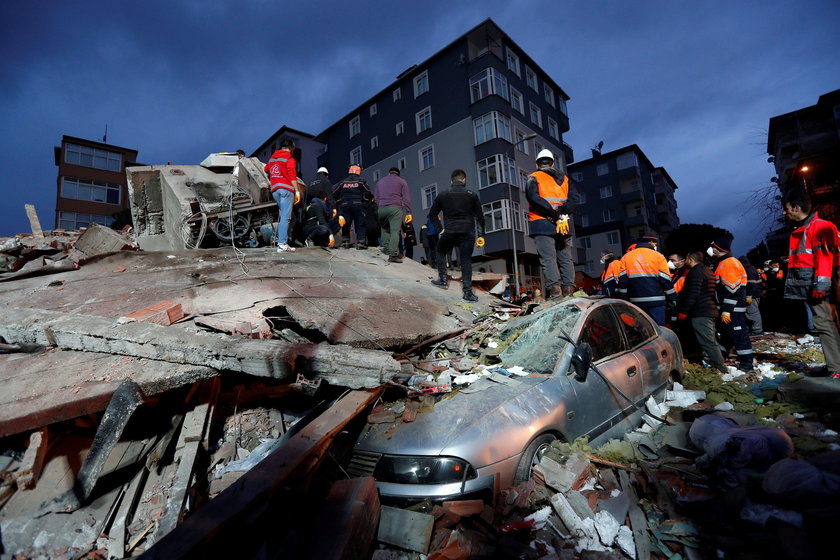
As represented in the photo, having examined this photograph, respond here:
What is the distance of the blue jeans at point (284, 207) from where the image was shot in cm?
752

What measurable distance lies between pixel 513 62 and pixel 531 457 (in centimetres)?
2946

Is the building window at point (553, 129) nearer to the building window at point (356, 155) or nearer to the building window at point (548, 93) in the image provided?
the building window at point (548, 93)

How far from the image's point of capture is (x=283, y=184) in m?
7.44

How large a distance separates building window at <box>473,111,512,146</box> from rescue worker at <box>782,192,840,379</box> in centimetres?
1987

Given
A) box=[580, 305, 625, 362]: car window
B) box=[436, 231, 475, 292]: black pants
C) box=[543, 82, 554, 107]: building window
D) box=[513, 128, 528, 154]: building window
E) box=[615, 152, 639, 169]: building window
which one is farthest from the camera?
box=[615, 152, 639, 169]: building window

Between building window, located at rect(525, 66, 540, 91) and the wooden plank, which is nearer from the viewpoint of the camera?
the wooden plank

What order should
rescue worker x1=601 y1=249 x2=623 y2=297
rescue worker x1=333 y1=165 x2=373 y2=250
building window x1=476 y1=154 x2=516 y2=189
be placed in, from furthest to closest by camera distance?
building window x1=476 y1=154 x2=516 y2=189 → rescue worker x1=333 y1=165 x2=373 y2=250 → rescue worker x1=601 y1=249 x2=623 y2=297

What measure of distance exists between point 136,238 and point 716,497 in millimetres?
12350

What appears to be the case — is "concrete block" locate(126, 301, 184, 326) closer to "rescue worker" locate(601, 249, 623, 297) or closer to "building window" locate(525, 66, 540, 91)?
"rescue worker" locate(601, 249, 623, 297)

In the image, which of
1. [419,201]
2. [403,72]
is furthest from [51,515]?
[403,72]

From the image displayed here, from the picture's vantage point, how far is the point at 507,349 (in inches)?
152

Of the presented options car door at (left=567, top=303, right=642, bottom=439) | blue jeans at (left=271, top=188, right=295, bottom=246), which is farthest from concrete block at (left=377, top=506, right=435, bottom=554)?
blue jeans at (left=271, top=188, right=295, bottom=246)

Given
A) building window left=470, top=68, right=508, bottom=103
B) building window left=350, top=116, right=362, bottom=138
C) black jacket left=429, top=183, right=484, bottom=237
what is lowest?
black jacket left=429, top=183, right=484, bottom=237

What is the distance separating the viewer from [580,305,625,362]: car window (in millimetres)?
3520
